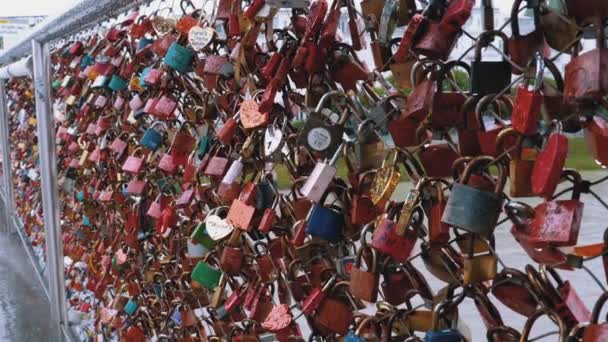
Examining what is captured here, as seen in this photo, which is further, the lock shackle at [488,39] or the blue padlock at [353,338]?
the blue padlock at [353,338]

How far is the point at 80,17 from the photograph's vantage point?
6.25 feet

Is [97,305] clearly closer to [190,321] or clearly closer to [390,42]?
[190,321]

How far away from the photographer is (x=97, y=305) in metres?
2.29

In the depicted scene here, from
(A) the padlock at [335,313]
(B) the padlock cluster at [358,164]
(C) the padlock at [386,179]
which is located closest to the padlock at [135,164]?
(B) the padlock cluster at [358,164]

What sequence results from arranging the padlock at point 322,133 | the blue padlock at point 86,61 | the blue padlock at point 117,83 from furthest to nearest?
the blue padlock at point 86,61 → the blue padlock at point 117,83 → the padlock at point 322,133

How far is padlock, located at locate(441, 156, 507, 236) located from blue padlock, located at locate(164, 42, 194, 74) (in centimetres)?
74

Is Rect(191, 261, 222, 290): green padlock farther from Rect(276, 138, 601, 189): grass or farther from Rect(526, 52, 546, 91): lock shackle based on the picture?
Rect(526, 52, 546, 91): lock shackle

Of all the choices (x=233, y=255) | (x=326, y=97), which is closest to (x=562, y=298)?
(x=326, y=97)

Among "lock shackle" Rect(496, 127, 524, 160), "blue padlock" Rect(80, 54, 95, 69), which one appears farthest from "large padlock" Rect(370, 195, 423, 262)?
"blue padlock" Rect(80, 54, 95, 69)

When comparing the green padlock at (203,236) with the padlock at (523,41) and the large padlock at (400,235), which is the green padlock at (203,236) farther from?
the padlock at (523,41)

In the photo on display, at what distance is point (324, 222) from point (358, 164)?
2.9 inches

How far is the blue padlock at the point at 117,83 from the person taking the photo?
1.72m

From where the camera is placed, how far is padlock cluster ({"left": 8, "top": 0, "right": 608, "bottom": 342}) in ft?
1.84

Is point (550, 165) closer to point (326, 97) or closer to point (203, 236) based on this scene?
point (326, 97)
